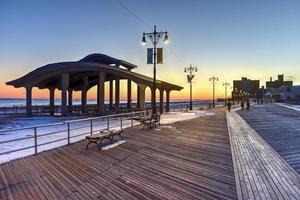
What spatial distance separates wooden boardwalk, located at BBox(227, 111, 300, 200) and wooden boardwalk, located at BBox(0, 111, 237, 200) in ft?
0.95

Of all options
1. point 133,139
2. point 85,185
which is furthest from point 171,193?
point 133,139

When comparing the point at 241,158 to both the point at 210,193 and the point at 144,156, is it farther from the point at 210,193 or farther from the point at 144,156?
the point at 210,193

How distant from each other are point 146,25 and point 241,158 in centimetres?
1657

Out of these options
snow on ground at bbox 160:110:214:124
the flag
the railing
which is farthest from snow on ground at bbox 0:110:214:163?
the flag

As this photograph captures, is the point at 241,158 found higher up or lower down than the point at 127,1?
lower down

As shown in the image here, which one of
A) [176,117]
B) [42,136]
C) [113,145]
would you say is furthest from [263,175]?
[176,117]

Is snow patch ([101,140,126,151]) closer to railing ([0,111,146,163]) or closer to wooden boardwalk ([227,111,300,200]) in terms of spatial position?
railing ([0,111,146,163])

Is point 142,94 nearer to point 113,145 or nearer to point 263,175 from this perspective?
point 113,145

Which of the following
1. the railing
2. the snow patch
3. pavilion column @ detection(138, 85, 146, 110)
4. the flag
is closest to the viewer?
the railing

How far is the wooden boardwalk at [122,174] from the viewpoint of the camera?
5.93 metres

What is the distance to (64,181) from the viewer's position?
21.9 ft

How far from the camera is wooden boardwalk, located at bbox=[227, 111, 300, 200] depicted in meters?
6.11

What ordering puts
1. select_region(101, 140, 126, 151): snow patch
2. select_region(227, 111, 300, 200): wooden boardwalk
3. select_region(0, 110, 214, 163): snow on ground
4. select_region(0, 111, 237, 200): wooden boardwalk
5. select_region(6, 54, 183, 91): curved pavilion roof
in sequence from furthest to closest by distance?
select_region(6, 54, 183, 91): curved pavilion roof → select_region(101, 140, 126, 151): snow patch → select_region(0, 110, 214, 163): snow on ground → select_region(227, 111, 300, 200): wooden boardwalk → select_region(0, 111, 237, 200): wooden boardwalk

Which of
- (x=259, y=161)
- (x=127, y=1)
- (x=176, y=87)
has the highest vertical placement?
(x=127, y=1)
